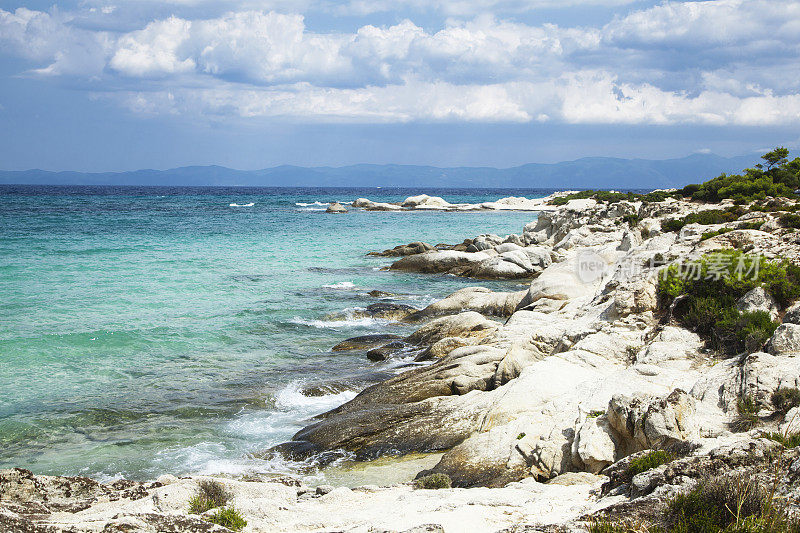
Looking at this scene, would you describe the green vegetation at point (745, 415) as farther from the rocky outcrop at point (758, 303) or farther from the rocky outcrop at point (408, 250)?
the rocky outcrop at point (408, 250)

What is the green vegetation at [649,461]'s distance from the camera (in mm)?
6895

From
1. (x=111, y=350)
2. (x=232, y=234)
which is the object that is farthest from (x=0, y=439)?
(x=232, y=234)

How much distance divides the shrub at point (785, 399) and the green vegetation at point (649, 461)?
319 cm

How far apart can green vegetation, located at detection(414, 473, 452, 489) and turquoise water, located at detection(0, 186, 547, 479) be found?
157 inches

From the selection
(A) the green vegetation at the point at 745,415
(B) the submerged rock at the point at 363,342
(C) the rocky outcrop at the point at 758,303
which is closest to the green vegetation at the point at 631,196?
(B) the submerged rock at the point at 363,342

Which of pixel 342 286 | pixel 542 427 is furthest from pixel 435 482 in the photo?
pixel 342 286

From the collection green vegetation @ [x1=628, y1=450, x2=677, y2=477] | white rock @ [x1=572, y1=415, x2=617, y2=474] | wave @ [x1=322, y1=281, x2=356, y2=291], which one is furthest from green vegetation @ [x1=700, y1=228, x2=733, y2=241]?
wave @ [x1=322, y1=281, x2=356, y2=291]

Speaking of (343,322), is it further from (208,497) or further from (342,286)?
(208,497)

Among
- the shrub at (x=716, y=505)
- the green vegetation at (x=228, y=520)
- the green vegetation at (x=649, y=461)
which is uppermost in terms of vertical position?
the shrub at (x=716, y=505)

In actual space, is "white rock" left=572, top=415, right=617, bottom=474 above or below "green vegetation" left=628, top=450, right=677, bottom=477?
below

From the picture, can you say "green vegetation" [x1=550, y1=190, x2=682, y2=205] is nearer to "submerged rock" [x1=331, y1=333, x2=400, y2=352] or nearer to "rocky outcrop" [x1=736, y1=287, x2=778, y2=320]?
"submerged rock" [x1=331, y1=333, x2=400, y2=352]

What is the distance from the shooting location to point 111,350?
67.2 ft

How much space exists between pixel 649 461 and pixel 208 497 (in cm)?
583

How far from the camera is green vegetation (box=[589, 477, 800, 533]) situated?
5.09m
